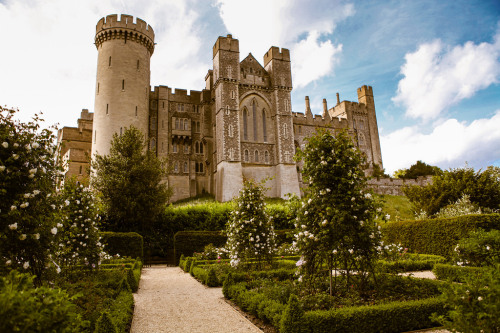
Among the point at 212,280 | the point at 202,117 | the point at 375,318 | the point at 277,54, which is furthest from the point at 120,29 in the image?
the point at 375,318

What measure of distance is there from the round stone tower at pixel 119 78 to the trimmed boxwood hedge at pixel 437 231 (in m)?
22.4

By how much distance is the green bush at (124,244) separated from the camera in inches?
571

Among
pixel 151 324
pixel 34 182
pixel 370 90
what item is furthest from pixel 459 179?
pixel 370 90

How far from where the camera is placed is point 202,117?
36.5m

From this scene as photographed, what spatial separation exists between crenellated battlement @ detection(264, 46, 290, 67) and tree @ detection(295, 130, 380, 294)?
1189 inches

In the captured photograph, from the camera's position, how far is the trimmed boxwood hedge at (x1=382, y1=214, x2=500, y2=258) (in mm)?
10383

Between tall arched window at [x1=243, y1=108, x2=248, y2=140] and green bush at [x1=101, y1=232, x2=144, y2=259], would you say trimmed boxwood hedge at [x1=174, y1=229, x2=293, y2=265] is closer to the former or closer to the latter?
green bush at [x1=101, y1=232, x2=144, y2=259]

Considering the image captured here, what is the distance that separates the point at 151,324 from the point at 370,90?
5177 cm

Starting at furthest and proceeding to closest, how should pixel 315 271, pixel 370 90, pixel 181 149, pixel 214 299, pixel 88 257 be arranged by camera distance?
1. pixel 370 90
2. pixel 181 149
3. pixel 88 257
4. pixel 214 299
5. pixel 315 271

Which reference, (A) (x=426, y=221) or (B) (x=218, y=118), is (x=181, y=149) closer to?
(B) (x=218, y=118)

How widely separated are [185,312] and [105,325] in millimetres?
2780

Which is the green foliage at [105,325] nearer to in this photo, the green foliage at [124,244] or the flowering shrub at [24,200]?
the flowering shrub at [24,200]

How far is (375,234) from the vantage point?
6156mm

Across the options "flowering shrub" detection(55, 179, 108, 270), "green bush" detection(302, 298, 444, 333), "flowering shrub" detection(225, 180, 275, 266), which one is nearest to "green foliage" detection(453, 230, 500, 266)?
"green bush" detection(302, 298, 444, 333)
